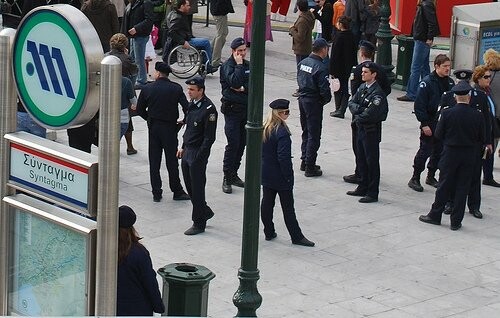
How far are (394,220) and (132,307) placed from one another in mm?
6130

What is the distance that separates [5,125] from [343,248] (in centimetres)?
622

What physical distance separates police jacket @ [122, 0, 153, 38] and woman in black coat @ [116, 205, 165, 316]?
12027mm

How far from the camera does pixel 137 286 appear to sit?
904cm

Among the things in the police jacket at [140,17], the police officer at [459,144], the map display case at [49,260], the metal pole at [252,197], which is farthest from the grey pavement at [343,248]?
the police jacket at [140,17]

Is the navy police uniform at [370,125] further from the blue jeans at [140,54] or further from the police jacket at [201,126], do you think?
the blue jeans at [140,54]

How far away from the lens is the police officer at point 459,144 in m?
13.8

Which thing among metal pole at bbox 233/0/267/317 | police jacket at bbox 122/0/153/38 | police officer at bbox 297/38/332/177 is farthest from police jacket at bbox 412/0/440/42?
metal pole at bbox 233/0/267/317

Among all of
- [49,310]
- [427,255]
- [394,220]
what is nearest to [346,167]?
[394,220]

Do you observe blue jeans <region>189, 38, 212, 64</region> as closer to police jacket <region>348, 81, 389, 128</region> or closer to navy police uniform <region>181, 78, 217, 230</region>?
police jacket <region>348, 81, 389, 128</region>

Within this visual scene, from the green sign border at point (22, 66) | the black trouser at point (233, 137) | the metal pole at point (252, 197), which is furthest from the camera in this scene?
the black trouser at point (233, 137)

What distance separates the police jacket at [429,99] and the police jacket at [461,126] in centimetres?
134

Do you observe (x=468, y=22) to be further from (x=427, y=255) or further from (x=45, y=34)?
(x=45, y=34)

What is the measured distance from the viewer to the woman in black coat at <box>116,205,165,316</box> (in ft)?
29.2

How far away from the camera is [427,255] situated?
529 inches
